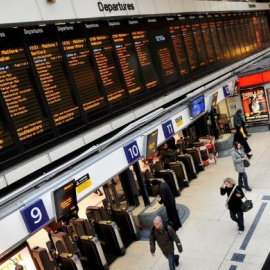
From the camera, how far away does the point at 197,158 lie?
41.1 feet

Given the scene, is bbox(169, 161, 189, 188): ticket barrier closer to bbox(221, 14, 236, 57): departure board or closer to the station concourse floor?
the station concourse floor

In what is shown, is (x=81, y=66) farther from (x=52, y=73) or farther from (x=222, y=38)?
(x=222, y=38)

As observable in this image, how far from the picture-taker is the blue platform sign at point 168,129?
8811 mm

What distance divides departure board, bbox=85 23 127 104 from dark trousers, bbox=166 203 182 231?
2989 mm

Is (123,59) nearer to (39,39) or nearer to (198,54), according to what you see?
(39,39)

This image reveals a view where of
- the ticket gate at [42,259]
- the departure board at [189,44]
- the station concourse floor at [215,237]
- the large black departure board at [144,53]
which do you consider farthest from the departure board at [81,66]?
the departure board at [189,44]

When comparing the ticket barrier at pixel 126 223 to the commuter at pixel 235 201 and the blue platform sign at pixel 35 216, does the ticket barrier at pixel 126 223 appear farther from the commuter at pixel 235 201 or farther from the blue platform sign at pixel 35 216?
the blue platform sign at pixel 35 216

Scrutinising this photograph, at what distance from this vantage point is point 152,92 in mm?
9109

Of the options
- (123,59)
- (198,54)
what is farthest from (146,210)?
(198,54)

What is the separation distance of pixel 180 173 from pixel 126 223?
3364mm

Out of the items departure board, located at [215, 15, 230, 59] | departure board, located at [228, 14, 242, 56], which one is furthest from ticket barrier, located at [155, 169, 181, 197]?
departure board, located at [228, 14, 242, 56]

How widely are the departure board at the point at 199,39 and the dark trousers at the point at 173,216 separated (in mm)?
5711

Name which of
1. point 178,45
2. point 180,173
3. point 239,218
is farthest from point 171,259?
point 178,45

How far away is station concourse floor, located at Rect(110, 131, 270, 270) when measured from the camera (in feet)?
22.3
